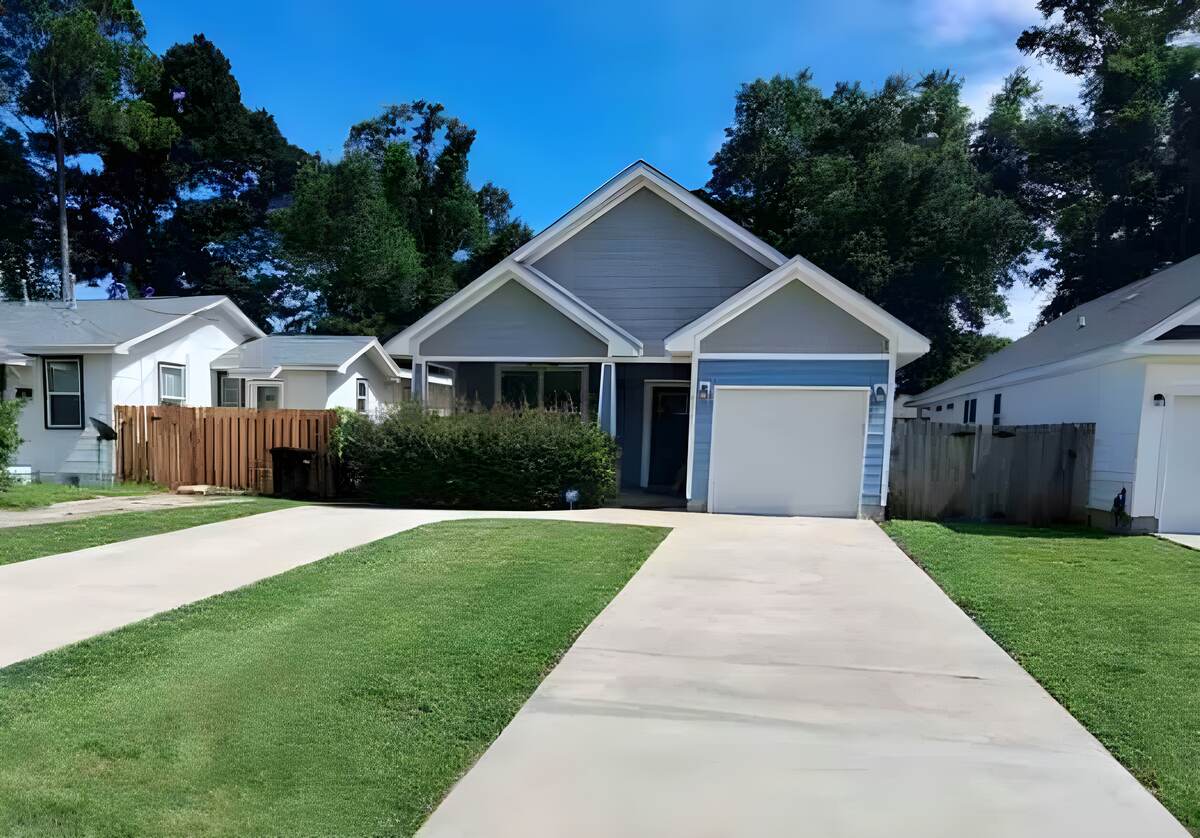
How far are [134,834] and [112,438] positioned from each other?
1383 cm

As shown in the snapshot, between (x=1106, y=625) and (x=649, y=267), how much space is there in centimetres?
1032

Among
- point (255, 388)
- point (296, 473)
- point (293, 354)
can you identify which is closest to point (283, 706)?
point (296, 473)

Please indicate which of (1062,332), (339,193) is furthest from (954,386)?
(339,193)

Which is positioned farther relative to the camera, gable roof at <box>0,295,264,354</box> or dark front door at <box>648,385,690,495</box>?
dark front door at <box>648,385,690,495</box>

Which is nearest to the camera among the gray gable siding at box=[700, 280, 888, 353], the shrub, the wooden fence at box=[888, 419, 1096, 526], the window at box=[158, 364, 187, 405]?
the shrub

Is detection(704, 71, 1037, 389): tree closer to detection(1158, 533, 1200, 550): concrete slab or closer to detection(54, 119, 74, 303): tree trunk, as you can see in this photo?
detection(1158, 533, 1200, 550): concrete slab

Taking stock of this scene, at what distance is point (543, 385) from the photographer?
47.0 ft

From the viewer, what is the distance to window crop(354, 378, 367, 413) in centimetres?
1947

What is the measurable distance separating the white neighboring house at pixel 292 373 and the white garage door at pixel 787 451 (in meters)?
9.51

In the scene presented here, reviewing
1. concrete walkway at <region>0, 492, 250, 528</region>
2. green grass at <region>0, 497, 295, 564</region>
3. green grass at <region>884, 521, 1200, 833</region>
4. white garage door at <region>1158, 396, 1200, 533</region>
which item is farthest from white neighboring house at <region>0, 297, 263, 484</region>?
white garage door at <region>1158, 396, 1200, 533</region>

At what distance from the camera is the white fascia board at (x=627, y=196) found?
13.6 metres

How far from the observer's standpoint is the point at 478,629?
483 cm

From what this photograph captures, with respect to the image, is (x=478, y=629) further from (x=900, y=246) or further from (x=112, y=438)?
(x=900, y=246)

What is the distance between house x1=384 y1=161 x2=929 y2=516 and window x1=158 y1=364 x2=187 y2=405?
659 centimetres
